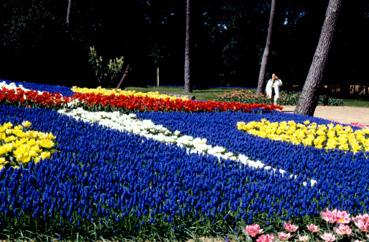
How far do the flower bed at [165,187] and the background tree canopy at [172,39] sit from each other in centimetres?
1673

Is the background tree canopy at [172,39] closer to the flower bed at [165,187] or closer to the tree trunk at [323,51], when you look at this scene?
the tree trunk at [323,51]

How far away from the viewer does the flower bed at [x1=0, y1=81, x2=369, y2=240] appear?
3.82 metres

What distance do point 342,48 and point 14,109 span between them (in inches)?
1263

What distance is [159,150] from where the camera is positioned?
20.7ft

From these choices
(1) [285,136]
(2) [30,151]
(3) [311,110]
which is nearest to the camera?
(2) [30,151]

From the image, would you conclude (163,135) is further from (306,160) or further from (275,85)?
(275,85)

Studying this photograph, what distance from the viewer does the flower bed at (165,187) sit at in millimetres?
3816

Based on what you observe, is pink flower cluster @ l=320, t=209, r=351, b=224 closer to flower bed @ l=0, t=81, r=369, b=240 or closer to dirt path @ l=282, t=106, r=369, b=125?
flower bed @ l=0, t=81, r=369, b=240

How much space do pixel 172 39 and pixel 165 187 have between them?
43317mm

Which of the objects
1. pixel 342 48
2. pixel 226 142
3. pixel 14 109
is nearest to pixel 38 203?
pixel 226 142

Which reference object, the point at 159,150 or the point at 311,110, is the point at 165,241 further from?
the point at 311,110

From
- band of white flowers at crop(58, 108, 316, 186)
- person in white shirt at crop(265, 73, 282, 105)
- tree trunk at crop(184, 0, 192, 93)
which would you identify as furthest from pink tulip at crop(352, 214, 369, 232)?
tree trunk at crop(184, 0, 192, 93)

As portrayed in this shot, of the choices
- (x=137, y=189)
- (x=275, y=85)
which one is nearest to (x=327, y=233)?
(x=137, y=189)

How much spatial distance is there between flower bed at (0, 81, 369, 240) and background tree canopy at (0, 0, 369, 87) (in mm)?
16734
